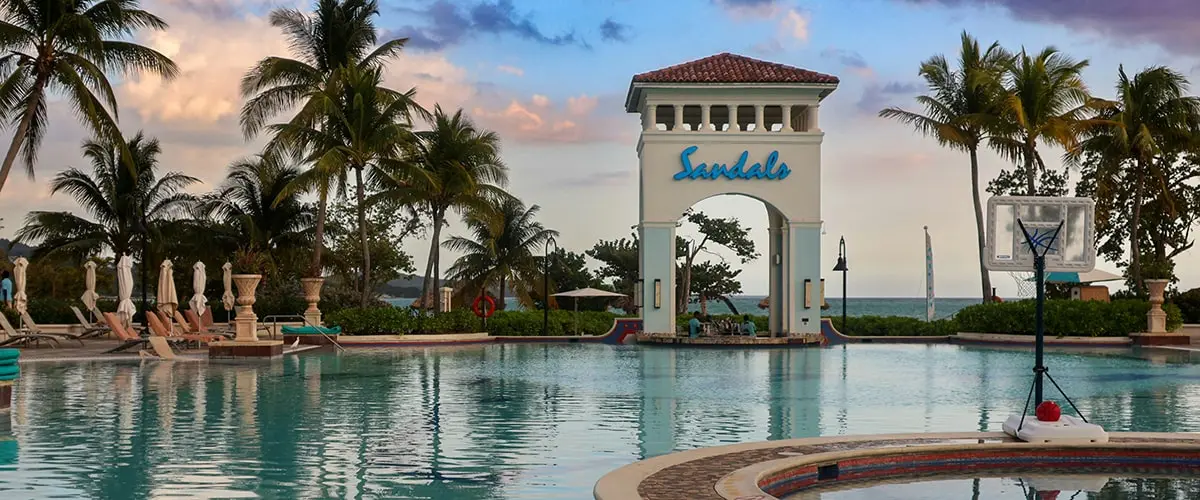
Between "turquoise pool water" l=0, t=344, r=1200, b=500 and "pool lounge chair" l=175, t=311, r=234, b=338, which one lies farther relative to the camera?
"pool lounge chair" l=175, t=311, r=234, b=338

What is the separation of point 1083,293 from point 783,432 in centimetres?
3012

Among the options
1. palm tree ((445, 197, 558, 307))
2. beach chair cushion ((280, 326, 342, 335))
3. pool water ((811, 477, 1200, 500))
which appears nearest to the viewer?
pool water ((811, 477, 1200, 500))

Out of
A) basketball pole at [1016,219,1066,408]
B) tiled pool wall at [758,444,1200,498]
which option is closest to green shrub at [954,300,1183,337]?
basketball pole at [1016,219,1066,408]

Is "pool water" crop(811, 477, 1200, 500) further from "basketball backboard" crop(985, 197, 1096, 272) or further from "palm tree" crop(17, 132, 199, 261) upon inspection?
"palm tree" crop(17, 132, 199, 261)

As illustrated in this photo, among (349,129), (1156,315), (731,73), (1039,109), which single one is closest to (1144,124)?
(1039,109)

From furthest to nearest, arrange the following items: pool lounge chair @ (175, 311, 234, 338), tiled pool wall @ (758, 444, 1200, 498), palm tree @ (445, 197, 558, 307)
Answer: palm tree @ (445, 197, 558, 307)
pool lounge chair @ (175, 311, 234, 338)
tiled pool wall @ (758, 444, 1200, 498)

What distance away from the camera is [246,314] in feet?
89.7

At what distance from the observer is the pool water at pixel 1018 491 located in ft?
33.5

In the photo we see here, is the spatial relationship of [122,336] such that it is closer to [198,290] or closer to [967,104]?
[198,290]

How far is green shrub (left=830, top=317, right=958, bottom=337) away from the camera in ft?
130

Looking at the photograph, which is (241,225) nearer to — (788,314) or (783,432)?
(788,314)

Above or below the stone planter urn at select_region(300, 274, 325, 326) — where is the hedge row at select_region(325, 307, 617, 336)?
below

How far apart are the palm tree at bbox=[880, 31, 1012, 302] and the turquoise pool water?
1239cm

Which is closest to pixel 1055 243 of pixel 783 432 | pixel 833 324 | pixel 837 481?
pixel 783 432
